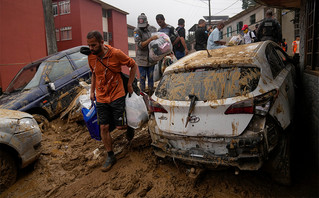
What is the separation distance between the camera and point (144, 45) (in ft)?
16.8

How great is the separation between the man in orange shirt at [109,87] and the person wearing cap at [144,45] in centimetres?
186

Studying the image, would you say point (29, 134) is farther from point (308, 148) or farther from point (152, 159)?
point (308, 148)

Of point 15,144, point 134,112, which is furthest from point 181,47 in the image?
point 15,144

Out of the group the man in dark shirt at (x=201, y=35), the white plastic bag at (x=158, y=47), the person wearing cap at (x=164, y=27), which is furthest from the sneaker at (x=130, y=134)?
the man in dark shirt at (x=201, y=35)

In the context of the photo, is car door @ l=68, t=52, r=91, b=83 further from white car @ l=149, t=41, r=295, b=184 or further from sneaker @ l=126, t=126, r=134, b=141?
white car @ l=149, t=41, r=295, b=184

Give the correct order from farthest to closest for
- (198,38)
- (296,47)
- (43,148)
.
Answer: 1. (296,47)
2. (198,38)
3. (43,148)

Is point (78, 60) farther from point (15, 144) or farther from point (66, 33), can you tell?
point (66, 33)

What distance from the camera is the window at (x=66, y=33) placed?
23097 mm

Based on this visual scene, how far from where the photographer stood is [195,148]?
2555 millimetres

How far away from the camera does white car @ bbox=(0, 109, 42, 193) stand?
312 cm

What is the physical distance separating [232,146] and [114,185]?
1.69 meters

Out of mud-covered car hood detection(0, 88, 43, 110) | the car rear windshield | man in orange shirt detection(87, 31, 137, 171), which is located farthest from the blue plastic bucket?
mud-covered car hood detection(0, 88, 43, 110)

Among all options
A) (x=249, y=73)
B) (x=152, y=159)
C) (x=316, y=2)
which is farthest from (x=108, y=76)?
(x=316, y=2)

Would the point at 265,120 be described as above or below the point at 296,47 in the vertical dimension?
below
